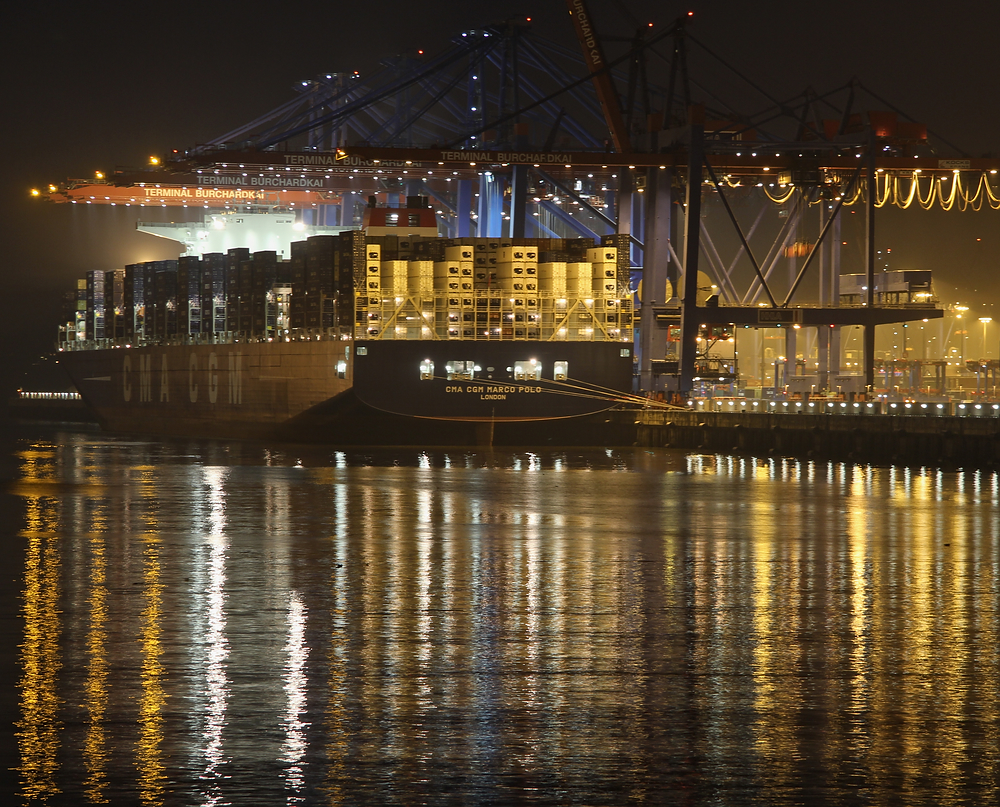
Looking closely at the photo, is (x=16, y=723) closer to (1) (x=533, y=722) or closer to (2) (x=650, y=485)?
(1) (x=533, y=722)

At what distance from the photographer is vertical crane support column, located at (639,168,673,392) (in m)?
58.0

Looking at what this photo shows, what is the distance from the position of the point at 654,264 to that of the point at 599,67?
9465 mm

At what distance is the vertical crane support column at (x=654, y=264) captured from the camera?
5803cm

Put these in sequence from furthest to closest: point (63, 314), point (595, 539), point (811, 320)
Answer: point (63, 314) → point (811, 320) → point (595, 539)

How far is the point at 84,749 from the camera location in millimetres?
9039

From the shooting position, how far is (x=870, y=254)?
199 ft

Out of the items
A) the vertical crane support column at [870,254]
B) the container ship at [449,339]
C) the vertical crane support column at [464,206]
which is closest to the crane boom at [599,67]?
the container ship at [449,339]

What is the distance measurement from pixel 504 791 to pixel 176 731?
9.26ft

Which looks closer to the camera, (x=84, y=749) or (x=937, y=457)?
(x=84, y=749)

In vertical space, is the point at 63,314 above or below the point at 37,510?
above

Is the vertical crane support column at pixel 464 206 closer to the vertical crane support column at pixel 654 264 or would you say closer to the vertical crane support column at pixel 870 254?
the vertical crane support column at pixel 654 264

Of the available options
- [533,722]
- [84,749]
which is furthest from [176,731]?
[533,722]

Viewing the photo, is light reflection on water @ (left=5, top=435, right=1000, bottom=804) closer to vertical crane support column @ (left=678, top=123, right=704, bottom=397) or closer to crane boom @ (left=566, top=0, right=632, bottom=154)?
vertical crane support column @ (left=678, top=123, right=704, bottom=397)

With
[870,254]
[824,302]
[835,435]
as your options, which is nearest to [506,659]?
[835,435]
